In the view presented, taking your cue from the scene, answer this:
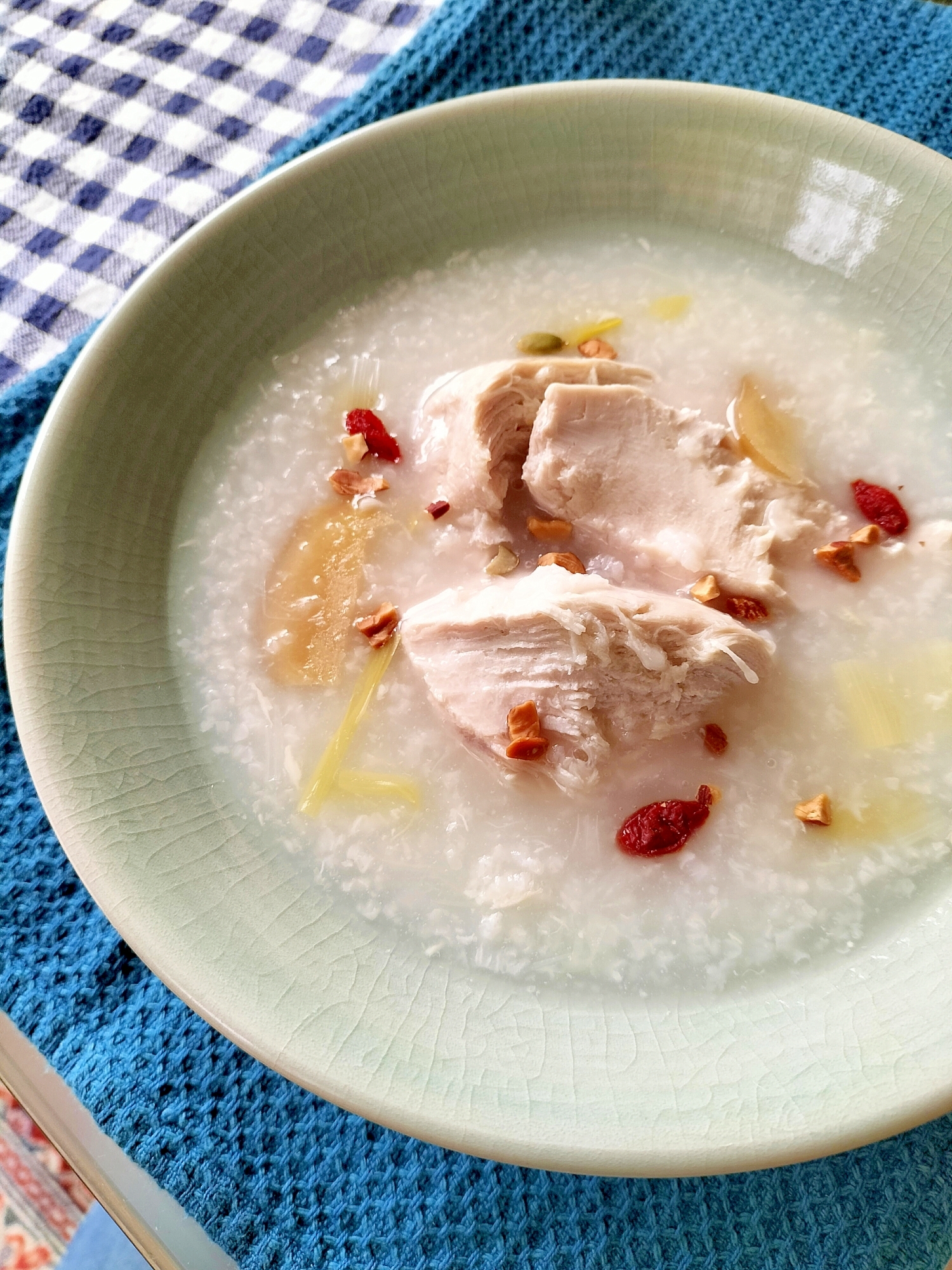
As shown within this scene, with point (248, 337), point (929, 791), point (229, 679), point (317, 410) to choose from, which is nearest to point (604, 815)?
point (929, 791)

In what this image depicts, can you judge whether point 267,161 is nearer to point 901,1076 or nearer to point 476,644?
point 476,644

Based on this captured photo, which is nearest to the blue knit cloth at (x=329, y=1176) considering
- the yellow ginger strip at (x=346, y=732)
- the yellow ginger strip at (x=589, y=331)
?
the yellow ginger strip at (x=346, y=732)

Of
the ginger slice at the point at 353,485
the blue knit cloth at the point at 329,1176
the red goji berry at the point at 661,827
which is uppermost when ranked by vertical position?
the ginger slice at the point at 353,485

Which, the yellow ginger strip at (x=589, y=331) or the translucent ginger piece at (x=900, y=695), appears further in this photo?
the yellow ginger strip at (x=589, y=331)

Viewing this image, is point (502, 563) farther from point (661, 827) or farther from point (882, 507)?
point (882, 507)

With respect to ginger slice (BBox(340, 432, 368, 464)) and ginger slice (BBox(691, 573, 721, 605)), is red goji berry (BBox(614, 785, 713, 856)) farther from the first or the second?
ginger slice (BBox(340, 432, 368, 464))

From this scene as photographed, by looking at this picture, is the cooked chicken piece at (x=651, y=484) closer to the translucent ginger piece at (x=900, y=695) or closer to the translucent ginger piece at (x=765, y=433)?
the translucent ginger piece at (x=765, y=433)

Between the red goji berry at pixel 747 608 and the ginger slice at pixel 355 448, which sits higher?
the red goji berry at pixel 747 608
